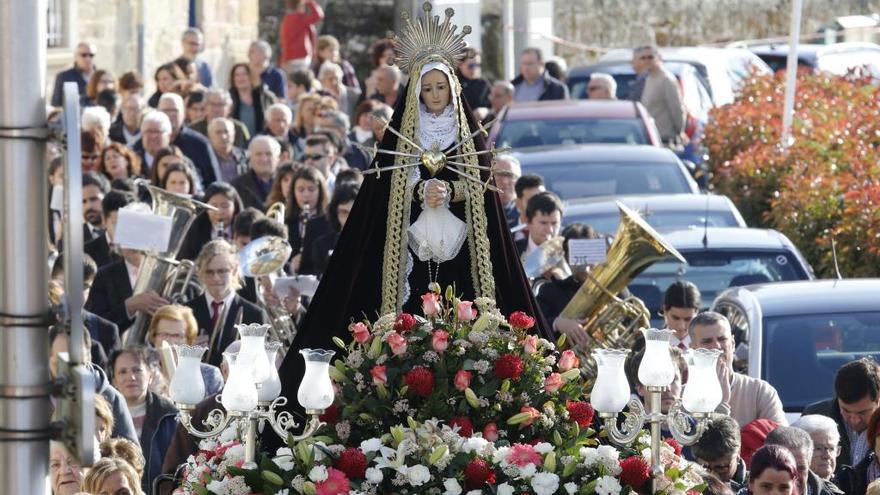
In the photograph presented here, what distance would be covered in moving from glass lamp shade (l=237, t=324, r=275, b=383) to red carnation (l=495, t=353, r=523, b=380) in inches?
29.7

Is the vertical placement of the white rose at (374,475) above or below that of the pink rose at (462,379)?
below

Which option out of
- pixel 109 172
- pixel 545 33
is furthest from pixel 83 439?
pixel 545 33

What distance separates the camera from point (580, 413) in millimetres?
7789

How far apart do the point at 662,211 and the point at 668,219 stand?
8cm

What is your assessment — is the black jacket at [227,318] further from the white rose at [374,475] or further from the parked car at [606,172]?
the white rose at [374,475]

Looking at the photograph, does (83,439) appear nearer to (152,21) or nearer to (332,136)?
(332,136)

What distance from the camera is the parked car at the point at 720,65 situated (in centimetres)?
2430

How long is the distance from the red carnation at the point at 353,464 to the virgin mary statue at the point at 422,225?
1434mm

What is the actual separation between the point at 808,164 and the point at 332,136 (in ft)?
12.4

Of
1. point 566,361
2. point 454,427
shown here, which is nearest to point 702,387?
point 566,361

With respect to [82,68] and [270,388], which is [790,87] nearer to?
[82,68]

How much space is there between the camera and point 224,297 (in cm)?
1252

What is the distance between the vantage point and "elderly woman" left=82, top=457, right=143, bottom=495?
29.3 feet

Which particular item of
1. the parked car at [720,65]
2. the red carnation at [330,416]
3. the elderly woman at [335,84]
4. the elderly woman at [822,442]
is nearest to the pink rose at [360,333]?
the red carnation at [330,416]
